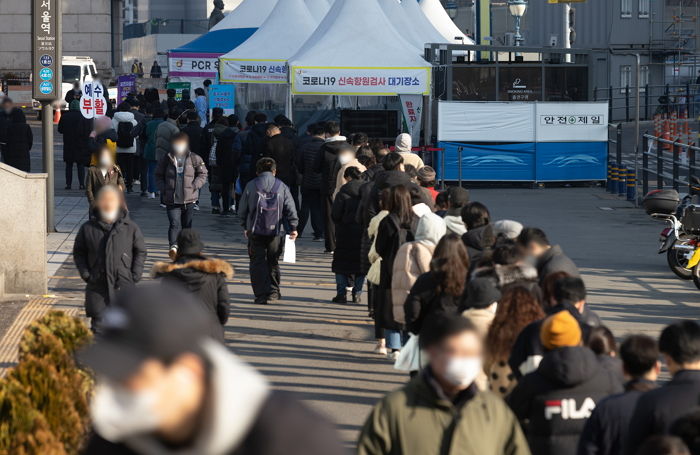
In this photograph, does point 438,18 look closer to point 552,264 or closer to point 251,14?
point 251,14

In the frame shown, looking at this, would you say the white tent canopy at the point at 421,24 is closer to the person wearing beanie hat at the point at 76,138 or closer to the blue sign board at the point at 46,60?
the person wearing beanie hat at the point at 76,138

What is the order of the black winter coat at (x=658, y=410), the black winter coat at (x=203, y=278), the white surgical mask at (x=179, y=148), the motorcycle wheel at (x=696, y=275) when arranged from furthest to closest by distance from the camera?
the white surgical mask at (x=179, y=148)
the motorcycle wheel at (x=696, y=275)
the black winter coat at (x=203, y=278)
the black winter coat at (x=658, y=410)

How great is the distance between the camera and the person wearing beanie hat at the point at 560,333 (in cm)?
580

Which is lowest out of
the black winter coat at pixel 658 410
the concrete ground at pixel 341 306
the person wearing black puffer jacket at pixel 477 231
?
the concrete ground at pixel 341 306

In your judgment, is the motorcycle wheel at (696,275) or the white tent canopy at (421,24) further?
the white tent canopy at (421,24)

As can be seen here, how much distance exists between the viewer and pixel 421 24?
3388cm

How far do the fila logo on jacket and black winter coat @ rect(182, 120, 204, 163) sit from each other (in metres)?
17.0

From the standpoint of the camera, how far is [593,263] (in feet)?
54.1

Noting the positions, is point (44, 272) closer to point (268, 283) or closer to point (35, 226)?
point (35, 226)

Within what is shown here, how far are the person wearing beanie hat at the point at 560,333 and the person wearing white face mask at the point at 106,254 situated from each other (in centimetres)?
454


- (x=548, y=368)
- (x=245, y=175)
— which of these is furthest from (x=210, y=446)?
(x=245, y=175)

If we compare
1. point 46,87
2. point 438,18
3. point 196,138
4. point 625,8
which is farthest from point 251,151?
point 625,8

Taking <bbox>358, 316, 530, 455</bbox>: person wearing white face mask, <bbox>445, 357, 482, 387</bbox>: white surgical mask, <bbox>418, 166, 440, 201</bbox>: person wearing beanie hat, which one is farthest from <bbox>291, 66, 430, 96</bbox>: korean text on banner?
<bbox>445, 357, 482, 387</bbox>: white surgical mask

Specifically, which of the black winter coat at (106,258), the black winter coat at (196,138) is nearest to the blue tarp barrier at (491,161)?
the black winter coat at (196,138)
